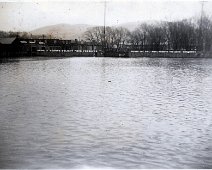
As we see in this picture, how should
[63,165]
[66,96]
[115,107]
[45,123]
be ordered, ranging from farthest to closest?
[66,96], [115,107], [45,123], [63,165]

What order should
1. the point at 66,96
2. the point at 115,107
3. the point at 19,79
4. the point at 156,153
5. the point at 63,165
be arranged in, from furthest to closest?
the point at 19,79 < the point at 66,96 < the point at 115,107 < the point at 156,153 < the point at 63,165

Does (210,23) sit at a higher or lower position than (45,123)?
higher

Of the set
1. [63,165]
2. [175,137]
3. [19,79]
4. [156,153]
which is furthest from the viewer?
[19,79]

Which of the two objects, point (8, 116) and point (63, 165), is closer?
point (63, 165)

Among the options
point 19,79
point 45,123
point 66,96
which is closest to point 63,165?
point 45,123

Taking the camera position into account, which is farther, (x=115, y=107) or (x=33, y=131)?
(x=115, y=107)

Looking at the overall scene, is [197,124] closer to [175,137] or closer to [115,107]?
A: [175,137]

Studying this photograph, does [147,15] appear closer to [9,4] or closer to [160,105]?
[160,105]

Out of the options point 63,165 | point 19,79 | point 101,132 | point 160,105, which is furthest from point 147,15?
point 19,79

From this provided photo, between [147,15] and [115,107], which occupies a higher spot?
[147,15]
